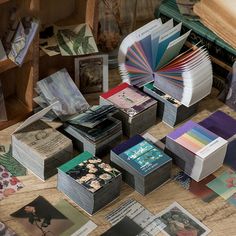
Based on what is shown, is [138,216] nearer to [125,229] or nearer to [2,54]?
[125,229]

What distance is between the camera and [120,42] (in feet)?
6.10

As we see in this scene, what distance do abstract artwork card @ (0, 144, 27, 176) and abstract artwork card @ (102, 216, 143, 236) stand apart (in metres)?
0.31

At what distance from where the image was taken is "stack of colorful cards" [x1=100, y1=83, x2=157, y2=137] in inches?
63.3

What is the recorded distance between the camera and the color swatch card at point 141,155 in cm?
144

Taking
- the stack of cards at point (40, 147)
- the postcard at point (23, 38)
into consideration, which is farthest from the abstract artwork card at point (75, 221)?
the postcard at point (23, 38)

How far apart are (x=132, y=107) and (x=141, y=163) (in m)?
0.23

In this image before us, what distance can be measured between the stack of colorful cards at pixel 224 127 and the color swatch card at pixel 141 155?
0.25 metres

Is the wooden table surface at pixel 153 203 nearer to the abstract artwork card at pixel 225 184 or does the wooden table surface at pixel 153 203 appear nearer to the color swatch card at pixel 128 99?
the abstract artwork card at pixel 225 184

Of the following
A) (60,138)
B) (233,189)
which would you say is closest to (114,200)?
(60,138)

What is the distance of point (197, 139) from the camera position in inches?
60.1

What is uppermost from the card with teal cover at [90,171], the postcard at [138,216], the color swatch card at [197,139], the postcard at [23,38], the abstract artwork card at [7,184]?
the postcard at [23,38]

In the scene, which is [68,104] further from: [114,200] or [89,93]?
[114,200]

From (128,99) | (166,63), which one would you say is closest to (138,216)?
(128,99)

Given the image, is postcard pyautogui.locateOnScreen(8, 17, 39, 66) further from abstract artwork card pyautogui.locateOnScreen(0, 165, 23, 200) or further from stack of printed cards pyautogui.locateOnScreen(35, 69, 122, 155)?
abstract artwork card pyautogui.locateOnScreen(0, 165, 23, 200)
